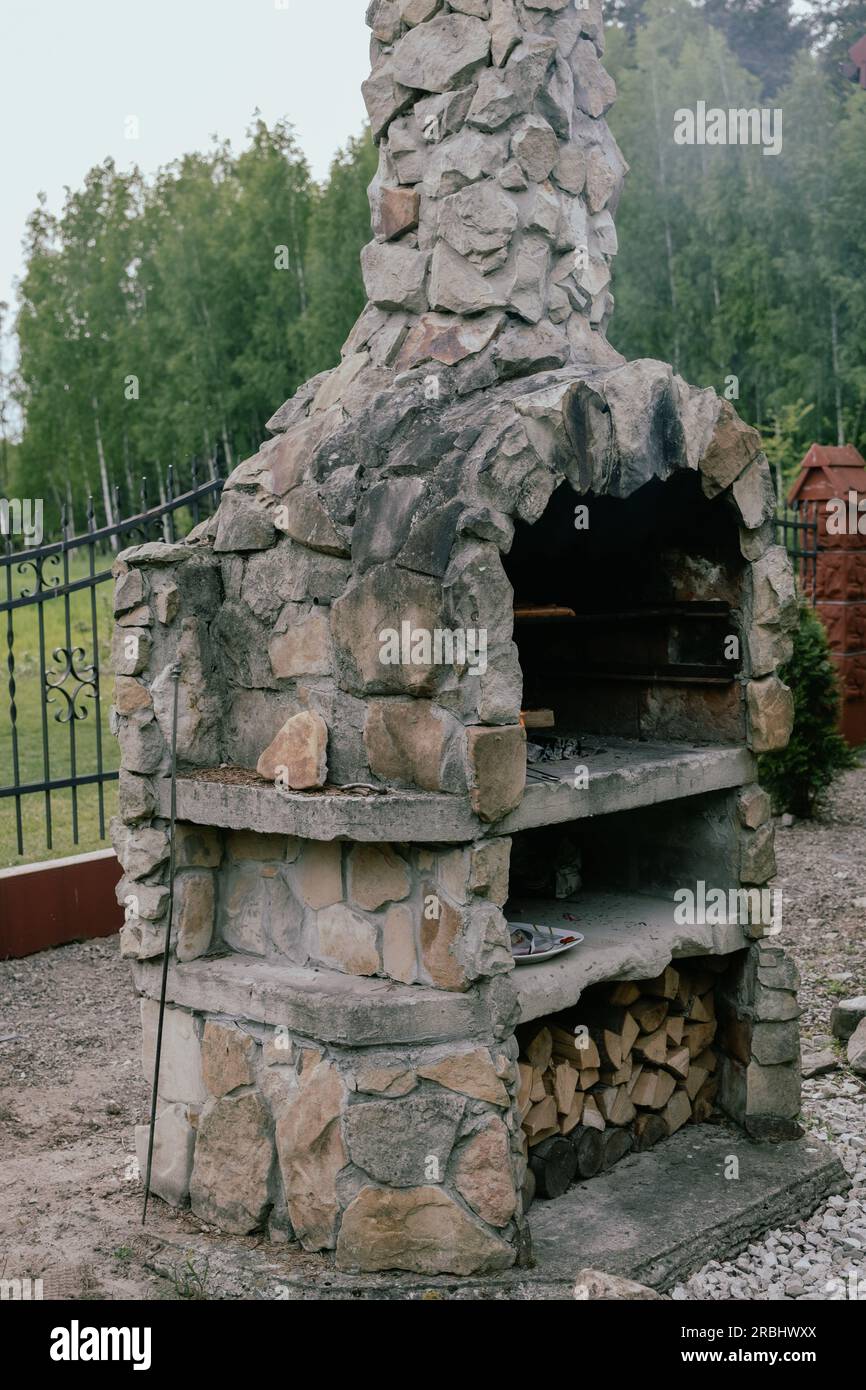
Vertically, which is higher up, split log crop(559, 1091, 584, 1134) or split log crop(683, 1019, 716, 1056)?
split log crop(683, 1019, 716, 1056)

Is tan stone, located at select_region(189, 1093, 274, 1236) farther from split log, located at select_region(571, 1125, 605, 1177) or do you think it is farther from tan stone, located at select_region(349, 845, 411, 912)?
split log, located at select_region(571, 1125, 605, 1177)

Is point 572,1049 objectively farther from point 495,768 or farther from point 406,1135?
point 495,768

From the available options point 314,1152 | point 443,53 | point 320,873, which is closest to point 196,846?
point 320,873

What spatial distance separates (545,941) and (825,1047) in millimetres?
2141

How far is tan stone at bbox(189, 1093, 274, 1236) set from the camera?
395cm

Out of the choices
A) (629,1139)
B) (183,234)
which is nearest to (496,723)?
(629,1139)

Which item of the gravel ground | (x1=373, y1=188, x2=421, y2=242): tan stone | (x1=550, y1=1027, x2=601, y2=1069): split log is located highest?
(x1=373, y1=188, x2=421, y2=242): tan stone

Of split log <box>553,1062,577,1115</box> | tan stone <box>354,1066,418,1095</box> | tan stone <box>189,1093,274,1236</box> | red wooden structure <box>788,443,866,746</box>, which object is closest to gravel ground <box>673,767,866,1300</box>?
split log <box>553,1062,577,1115</box>

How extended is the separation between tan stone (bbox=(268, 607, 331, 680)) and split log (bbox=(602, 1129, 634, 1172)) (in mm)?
1899

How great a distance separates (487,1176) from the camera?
3.73 metres

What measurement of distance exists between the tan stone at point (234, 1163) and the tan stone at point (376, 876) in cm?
69

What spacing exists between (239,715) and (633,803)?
1.28m

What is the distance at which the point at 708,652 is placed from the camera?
4.86 m

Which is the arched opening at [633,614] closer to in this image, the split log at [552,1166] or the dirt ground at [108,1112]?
the split log at [552,1166]
